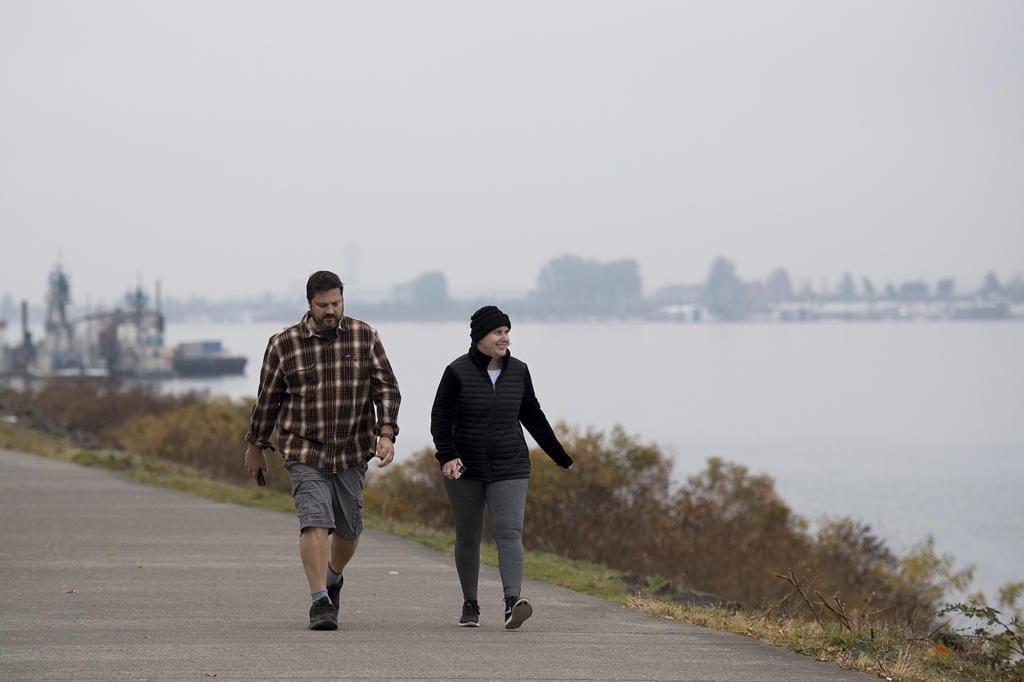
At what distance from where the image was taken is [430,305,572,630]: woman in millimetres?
8852

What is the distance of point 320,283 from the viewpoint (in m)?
8.52

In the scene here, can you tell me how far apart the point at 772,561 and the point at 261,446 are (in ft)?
45.0

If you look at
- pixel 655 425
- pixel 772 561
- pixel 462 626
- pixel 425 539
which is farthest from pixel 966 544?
pixel 655 425

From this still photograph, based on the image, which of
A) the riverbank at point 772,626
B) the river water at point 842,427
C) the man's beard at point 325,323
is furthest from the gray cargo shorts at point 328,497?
the river water at point 842,427

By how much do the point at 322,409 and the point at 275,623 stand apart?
1424 mm

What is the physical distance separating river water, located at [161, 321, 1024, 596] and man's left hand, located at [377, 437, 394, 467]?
16547 millimetres

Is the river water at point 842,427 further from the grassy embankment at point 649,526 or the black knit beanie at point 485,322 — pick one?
the black knit beanie at point 485,322

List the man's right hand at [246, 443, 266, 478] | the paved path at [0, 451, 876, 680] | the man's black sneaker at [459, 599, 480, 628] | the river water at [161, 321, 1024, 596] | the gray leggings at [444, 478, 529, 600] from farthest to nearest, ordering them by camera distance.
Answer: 1. the river water at [161, 321, 1024, 596]
2. the man's black sneaker at [459, 599, 480, 628]
3. the gray leggings at [444, 478, 529, 600]
4. the man's right hand at [246, 443, 266, 478]
5. the paved path at [0, 451, 876, 680]

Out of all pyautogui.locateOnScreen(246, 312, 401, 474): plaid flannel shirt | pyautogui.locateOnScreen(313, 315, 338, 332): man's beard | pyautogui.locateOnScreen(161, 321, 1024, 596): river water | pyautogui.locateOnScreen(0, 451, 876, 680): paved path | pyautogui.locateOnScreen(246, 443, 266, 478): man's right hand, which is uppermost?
pyautogui.locateOnScreen(313, 315, 338, 332): man's beard

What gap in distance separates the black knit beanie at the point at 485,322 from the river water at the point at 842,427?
16255 mm

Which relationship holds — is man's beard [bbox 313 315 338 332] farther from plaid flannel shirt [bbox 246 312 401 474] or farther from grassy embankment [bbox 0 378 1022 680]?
grassy embankment [bbox 0 378 1022 680]

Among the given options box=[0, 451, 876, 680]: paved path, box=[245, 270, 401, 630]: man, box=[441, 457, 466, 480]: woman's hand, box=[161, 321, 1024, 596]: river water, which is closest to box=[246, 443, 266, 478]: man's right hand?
box=[245, 270, 401, 630]: man

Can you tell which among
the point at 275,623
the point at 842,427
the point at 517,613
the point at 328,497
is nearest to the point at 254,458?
the point at 328,497

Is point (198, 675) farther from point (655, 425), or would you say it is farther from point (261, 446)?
point (655, 425)
